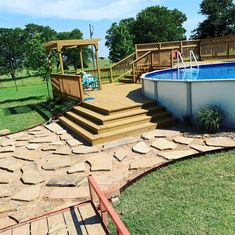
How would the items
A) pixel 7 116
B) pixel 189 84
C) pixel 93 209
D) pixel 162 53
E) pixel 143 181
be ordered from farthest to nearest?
1. pixel 162 53
2. pixel 7 116
3. pixel 189 84
4. pixel 143 181
5. pixel 93 209

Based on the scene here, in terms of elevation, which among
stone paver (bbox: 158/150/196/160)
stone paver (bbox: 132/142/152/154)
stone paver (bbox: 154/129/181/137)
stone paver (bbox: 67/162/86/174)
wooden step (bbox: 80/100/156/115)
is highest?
wooden step (bbox: 80/100/156/115)

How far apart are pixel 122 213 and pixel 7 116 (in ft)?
29.1

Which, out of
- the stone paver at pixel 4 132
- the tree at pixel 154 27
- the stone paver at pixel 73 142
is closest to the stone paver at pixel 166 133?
the stone paver at pixel 73 142

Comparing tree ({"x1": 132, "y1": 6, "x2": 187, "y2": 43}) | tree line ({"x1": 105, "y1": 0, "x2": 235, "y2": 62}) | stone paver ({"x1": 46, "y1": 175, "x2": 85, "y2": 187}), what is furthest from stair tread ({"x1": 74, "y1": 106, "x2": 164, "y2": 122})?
tree ({"x1": 132, "y1": 6, "x2": 187, "y2": 43})

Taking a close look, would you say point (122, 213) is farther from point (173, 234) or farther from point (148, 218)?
point (173, 234)

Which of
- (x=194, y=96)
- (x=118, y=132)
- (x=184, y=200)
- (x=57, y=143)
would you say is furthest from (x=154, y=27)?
(x=184, y=200)

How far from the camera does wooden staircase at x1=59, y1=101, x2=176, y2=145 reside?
22.0 ft

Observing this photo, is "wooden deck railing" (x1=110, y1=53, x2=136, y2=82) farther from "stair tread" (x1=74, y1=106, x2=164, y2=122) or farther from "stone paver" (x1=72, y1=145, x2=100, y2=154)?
"stone paver" (x1=72, y1=145, x2=100, y2=154)

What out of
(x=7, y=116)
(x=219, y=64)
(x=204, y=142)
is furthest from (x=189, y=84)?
(x=7, y=116)

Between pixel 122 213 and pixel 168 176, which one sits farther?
pixel 168 176

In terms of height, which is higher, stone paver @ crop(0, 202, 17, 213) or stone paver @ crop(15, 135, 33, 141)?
stone paver @ crop(15, 135, 33, 141)

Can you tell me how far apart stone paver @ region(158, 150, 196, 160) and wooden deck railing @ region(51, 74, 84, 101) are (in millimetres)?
4685

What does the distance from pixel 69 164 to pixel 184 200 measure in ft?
8.41

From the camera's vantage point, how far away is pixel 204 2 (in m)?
45.5
